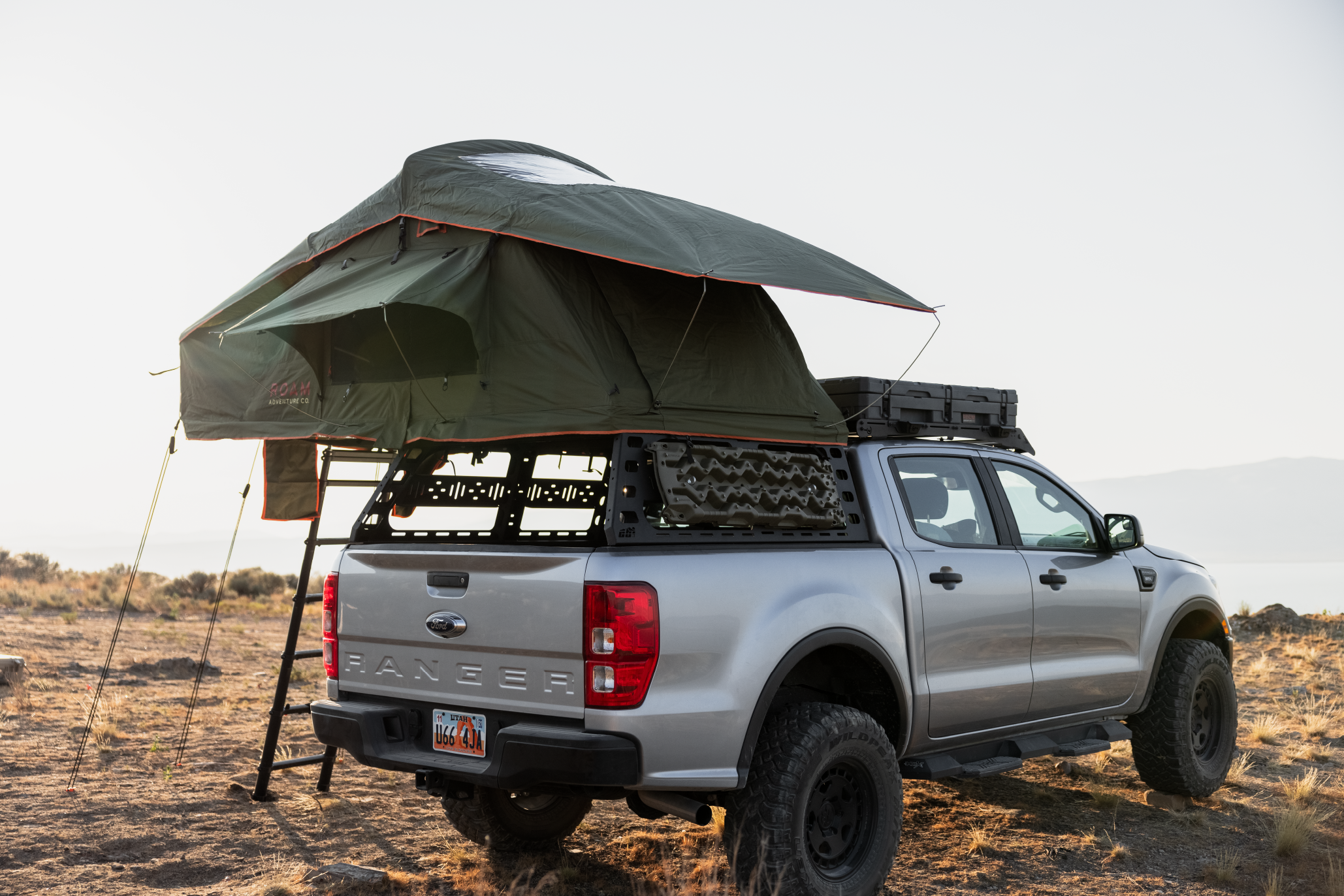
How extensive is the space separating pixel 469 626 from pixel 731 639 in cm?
102

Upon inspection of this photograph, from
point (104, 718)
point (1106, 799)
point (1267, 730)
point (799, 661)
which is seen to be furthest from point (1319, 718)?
point (104, 718)

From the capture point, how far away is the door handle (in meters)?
5.16

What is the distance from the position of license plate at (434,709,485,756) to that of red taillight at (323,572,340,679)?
2.25 ft

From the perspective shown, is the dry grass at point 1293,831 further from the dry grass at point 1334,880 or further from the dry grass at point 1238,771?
the dry grass at point 1238,771

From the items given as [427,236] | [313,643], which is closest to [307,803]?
[427,236]

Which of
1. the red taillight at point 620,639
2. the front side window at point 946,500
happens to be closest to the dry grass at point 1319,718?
the front side window at point 946,500

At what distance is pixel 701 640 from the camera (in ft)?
13.2

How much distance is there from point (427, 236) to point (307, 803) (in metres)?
3.53

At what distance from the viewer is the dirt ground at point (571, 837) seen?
5.19m

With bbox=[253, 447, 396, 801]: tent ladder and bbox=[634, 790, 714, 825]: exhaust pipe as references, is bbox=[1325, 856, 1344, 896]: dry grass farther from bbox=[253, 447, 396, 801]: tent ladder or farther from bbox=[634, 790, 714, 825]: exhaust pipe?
bbox=[253, 447, 396, 801]: tent ladder

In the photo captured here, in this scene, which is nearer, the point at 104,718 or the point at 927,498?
the point at 927,498

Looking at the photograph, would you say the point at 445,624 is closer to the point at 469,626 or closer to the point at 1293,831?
the point at 469,626

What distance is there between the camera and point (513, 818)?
5.41 meters

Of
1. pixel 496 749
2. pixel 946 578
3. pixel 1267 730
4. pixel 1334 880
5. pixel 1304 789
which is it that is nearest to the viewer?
pixel 496 749
